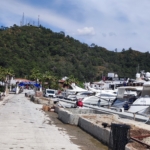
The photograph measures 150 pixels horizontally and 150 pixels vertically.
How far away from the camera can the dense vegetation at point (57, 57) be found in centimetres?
11506

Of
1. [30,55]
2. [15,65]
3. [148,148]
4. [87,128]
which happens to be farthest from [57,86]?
[148,148]

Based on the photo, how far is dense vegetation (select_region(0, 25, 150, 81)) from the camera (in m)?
115

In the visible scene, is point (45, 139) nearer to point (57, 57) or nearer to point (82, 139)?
point (82, 139)

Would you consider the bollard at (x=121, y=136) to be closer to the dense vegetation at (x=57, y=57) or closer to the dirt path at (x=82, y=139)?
the dirt path at (x=82, y=139)

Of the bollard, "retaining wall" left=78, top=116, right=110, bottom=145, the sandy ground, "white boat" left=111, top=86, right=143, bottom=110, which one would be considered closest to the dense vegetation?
"white boat" left=111, top=86, right=143, bottom=110

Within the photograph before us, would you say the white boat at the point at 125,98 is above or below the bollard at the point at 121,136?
above

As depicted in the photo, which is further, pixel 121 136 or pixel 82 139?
pixel 82 139

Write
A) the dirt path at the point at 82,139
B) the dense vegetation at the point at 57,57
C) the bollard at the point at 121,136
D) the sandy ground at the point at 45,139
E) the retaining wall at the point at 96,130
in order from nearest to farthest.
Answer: the bollard at the point at 121,136
the sandy ground at the point at 45,139
the dirt path at the point at 82,139
the retaining wall at the point at 96,130
the dense vegetation at the point at 57,57

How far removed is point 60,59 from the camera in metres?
136

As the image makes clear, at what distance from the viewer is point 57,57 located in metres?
136

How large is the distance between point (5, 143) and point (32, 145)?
3.46ft

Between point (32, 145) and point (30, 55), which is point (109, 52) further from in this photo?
point (32, 145)

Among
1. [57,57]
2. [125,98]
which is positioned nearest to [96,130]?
[125,98]

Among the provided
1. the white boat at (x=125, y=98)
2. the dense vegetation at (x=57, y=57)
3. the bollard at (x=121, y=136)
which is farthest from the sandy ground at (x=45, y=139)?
the dense vegetation at (x=57, y=57)
